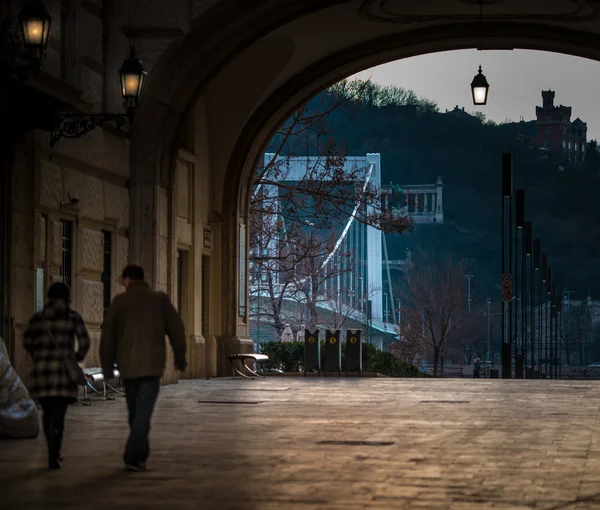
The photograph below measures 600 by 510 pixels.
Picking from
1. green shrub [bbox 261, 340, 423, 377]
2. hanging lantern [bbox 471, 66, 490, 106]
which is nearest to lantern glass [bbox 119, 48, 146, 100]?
hanging lantern [bbox 471, 66, 490, 106]

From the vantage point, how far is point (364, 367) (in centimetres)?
3169

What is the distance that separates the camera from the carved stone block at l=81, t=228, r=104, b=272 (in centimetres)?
1750

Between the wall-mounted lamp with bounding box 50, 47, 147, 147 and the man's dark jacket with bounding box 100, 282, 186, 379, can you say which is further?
the wall-mounted lamp with bounding box 50, 47, 147, 147

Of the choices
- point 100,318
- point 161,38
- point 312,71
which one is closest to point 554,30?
point 312,71

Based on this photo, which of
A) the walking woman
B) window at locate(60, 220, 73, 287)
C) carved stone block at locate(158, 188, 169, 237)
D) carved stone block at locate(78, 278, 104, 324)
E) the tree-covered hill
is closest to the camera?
the walking woman

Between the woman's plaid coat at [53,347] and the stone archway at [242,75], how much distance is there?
1011 cm

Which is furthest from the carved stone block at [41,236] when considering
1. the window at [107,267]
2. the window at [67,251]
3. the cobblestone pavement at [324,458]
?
→ the window at [107,267]

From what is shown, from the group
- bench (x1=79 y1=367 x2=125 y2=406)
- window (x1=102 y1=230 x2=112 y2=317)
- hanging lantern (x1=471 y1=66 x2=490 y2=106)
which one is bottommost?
bench (x1=79 y1=367 x2=125 y2=406)

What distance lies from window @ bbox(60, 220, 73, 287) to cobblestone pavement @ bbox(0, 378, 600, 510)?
77.8 inches

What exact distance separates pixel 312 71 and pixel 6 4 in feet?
35.3

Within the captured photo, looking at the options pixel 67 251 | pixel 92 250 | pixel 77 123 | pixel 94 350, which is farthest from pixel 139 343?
pixel 92 250

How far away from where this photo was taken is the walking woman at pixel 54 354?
9289 millimetres

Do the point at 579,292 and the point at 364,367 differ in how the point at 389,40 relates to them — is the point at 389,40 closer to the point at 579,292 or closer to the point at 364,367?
the point at 364,367

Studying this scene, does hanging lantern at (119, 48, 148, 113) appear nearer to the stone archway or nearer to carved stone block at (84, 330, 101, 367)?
carved stone block at (84, 330, 101, 367)
